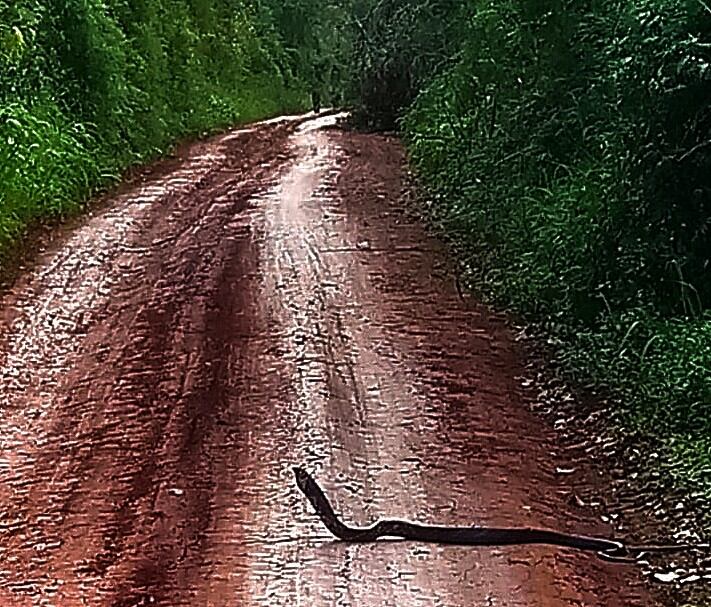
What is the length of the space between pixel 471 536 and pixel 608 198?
150 inches

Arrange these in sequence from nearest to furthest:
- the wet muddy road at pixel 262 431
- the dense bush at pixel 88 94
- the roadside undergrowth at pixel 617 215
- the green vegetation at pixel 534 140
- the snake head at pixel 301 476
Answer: the wet muddy road at pixel 262 431 < the snake head at pixel 301 476 < the roadside undergrowth at pixel 617 215 < the green vegetation at pixel 534 140 < the dense bush at pixel 88 94

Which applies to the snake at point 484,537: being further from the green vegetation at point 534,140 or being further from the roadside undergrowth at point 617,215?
the green vegetation at point 534,140

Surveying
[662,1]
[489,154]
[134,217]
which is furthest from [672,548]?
[134,217]

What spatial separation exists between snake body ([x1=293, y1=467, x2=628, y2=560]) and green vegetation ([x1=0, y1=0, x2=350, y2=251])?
6.58 m

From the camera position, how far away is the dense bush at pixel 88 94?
1342cm

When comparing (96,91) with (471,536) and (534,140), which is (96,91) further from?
(471,536)

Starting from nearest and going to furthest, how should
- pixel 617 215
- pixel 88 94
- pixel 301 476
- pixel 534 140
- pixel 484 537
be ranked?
pixel 484 537, pixel 301 476, pixel 617 215, pixel 534 140, pixel 88 94

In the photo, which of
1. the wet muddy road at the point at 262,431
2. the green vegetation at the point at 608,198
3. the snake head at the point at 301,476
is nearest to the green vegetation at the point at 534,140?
the green vegetation at the point at 608,198

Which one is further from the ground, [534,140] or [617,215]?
[617,215]

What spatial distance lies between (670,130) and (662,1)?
0.88 m

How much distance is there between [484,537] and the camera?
5508 mm

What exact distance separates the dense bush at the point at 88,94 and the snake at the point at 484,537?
674 centimetres

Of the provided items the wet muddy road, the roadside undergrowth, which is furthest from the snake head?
the roadside undergrowth

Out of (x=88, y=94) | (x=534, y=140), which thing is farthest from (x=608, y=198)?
(x=88, y=94)
